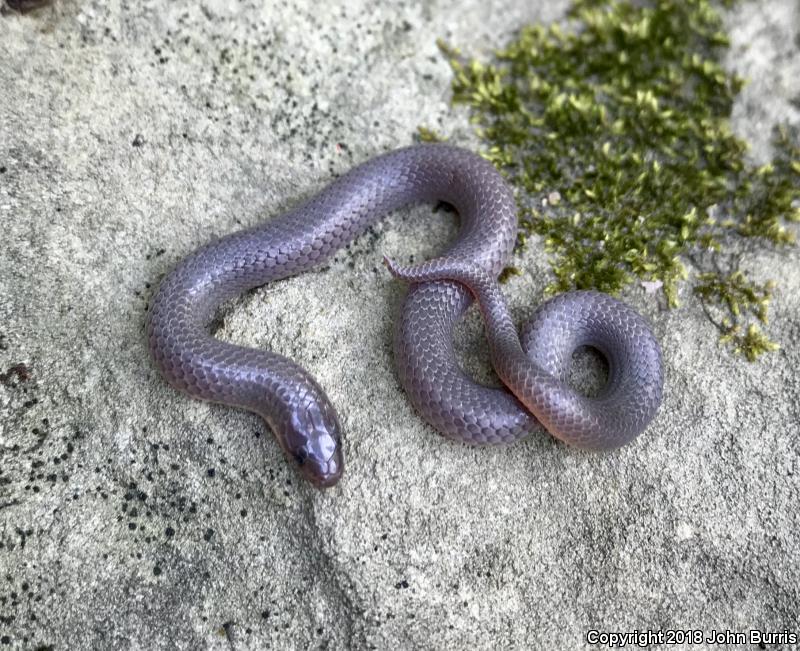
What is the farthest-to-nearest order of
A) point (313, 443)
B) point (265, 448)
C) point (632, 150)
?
point (632, 150)
point (265, 448)
point (313, 443)

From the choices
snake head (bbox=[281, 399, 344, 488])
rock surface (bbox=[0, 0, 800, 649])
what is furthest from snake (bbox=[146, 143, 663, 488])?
rock surface (bbox=[0, 0, 800, 649])

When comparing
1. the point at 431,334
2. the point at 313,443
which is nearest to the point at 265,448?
the point at 313,443

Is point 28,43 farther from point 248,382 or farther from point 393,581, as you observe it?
point 393,581

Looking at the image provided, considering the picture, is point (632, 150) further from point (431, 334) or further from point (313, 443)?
point (313, 443)

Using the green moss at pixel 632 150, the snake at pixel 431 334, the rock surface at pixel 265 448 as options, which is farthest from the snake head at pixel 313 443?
the green moss at pixel 632 150

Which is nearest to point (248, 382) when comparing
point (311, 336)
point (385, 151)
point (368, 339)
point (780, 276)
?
point (311, 336)

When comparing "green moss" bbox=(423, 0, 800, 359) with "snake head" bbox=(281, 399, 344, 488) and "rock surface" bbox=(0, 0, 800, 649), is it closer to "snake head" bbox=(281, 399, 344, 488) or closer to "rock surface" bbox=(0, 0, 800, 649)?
"rock surface" bbox=(0, 0, 800, 649)
